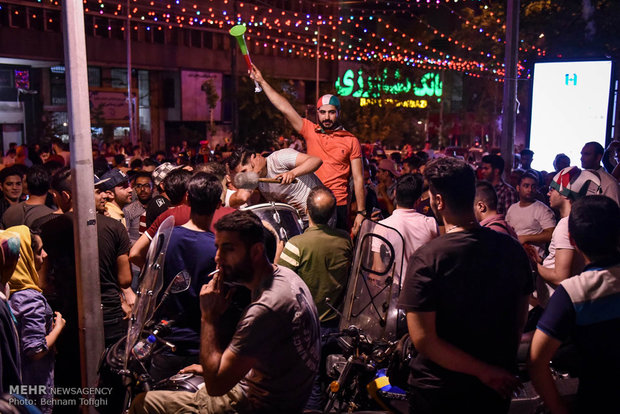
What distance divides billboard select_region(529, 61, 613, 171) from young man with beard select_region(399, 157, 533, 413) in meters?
10.1

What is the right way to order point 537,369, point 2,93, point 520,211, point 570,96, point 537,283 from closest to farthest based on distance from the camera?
point 537,369 < point 537,283 < point 520,211 < point 570,96 < point 2,93

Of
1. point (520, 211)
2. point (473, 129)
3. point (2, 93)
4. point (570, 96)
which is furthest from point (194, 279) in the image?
point (473, 129)

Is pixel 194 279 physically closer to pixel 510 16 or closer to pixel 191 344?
pixel 191 344

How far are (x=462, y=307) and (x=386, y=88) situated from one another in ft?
134

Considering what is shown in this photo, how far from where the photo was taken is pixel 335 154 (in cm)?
713

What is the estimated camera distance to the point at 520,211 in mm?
6992

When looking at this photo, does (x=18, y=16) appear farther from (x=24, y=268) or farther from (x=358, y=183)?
(x=24, y=268)

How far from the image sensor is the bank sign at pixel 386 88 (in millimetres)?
42469

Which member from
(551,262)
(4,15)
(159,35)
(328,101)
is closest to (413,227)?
(551,262)

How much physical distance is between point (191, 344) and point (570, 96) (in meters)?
10.9

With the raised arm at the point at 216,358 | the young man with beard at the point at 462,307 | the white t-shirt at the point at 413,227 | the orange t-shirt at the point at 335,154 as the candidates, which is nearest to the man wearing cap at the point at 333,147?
the orange t-shirt at the point at 335,154

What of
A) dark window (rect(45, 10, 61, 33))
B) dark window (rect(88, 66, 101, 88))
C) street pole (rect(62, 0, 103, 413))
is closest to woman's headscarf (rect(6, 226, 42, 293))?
street pole (rect(62, 0, 103, 413))

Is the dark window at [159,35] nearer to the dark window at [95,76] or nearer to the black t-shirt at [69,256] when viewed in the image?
the dark window at [95,76]

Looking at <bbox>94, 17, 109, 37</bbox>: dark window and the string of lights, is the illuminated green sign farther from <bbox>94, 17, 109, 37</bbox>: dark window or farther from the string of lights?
<bbox>94, 17, 109, 37</bbox>: dark window
